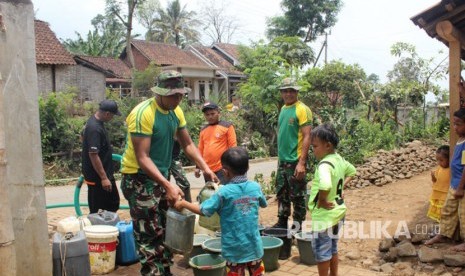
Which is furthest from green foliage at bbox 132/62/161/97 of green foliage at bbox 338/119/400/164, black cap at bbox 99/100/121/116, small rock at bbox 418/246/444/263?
small rock at bbox 418/246/444/263

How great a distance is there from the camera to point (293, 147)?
16.4 ft

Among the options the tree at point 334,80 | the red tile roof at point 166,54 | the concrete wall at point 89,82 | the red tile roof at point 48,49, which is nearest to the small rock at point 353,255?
the tree at point 334,80

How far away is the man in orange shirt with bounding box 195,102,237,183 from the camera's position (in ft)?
18.3

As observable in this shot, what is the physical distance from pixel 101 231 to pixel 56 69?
19.3 metres

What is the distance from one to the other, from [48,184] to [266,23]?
21874 mm

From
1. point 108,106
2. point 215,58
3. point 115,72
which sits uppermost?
point 215,58

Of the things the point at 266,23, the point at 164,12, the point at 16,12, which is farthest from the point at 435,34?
the point at 164,12

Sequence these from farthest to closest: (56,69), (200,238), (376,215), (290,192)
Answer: (56,69), (376,215), (290,192), (200,238)

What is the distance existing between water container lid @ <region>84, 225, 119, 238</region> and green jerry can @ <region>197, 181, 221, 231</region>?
878mm

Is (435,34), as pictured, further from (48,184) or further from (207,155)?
(48,184)

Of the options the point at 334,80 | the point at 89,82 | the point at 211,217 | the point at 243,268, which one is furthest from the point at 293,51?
the point at 243,268

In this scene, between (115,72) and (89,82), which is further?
(115,72)

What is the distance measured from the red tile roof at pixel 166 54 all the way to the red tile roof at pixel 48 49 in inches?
329

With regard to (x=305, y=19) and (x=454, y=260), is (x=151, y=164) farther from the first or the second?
(x=305, y=19)
